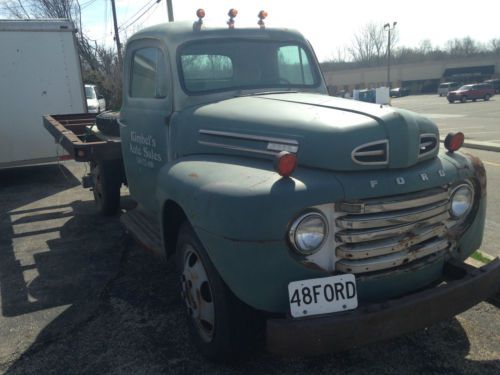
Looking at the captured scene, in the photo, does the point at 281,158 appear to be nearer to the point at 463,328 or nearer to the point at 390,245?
the point at 390,245

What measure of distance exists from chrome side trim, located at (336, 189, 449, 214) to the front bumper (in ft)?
1.56

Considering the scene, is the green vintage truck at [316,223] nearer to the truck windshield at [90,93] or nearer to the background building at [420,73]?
the truck windshield at [90,93]

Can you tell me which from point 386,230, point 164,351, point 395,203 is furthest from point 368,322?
point 164,351

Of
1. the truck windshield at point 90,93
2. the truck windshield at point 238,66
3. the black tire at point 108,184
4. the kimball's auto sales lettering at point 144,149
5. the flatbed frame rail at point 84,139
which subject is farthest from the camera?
the truck windshield at point 90,93

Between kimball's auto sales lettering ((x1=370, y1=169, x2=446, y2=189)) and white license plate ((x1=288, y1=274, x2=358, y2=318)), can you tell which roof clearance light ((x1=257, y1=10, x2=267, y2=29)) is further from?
white license plate ((x1=288, y1=274, x2=358, y2=318))

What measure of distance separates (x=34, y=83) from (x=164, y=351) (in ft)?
23.9

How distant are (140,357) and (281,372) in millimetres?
942

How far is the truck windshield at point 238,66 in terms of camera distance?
3.95 metres

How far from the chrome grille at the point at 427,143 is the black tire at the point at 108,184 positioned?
14.0 feet

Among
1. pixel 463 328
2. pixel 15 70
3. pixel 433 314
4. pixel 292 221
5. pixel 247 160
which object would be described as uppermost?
pixel 15 70

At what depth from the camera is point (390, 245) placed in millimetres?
2641

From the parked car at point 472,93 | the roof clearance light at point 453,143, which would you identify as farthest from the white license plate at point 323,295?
the parked car at point 472,93

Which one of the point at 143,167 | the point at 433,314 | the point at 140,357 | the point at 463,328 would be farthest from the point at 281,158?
the point at 143,167

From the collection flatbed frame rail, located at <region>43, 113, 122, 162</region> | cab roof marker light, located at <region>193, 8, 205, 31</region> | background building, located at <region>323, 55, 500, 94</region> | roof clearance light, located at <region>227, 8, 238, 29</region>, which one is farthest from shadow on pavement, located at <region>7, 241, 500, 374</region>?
background building, located at <region>323, 55, 500, 94</region>
